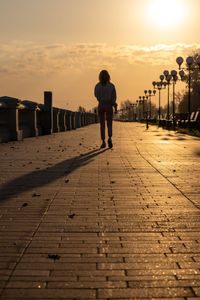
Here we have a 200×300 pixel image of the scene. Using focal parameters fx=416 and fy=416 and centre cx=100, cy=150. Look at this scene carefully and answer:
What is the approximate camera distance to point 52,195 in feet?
18.6

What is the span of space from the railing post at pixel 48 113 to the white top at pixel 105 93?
14000 mm

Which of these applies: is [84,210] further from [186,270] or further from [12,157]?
[12,157]

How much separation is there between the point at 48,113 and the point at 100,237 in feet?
77.5

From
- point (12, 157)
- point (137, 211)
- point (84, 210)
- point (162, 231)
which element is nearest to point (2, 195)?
point (84, 210)

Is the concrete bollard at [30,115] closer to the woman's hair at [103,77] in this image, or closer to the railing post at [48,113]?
the railing post at [48,113]

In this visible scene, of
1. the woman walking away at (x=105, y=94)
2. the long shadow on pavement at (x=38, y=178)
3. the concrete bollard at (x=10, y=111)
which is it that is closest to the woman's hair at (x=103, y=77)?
the woman walking away at (x=105, y=94)

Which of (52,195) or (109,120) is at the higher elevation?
(109,120)

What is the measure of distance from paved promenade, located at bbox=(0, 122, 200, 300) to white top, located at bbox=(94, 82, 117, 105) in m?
5.89

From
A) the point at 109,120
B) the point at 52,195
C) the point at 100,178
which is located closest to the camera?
the point at 52,195

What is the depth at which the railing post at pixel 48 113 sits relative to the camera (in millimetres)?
26672

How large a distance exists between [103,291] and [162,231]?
4.73ft

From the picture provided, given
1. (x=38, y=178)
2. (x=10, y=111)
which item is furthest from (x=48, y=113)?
(x=38, y=178)

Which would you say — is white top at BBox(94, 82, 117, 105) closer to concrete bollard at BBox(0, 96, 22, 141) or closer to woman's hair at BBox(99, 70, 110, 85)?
woman's hair at BBox(99, 70, 110, 85)

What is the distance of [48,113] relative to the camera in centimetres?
2689
